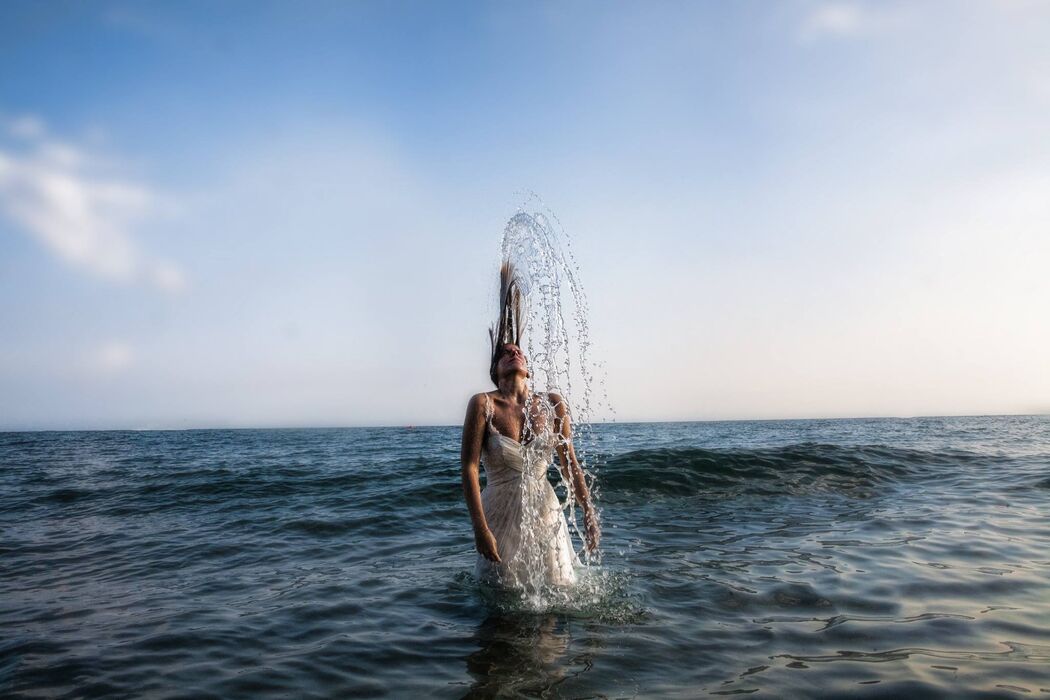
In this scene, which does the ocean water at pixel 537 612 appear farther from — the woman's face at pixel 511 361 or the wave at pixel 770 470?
the woman's face at pixel 511 361

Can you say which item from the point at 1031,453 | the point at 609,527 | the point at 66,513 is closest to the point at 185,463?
the point at 66,513

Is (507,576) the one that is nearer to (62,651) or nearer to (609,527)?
(62,651)

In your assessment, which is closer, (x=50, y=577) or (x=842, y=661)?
(x=842, y=661)

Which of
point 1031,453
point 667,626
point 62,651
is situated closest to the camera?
point 62,651

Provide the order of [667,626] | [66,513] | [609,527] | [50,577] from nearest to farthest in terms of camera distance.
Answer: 1. [667,626]
2. [50,577]
3. [609,527]
4. [66,513]

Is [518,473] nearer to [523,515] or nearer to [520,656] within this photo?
[523,515]

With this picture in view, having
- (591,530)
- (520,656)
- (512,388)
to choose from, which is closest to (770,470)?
(591,530)

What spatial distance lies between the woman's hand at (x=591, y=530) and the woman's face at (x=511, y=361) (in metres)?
1.61

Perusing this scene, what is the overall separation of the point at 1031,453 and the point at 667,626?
2048 cm

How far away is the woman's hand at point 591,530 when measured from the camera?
6.29 meters

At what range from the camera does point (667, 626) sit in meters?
5.17

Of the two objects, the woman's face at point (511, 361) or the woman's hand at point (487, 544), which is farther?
the woman's face at point (511, 361)

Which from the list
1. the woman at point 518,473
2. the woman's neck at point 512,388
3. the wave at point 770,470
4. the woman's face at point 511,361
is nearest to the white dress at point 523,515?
the woman at point 518,473

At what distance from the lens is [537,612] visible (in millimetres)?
5500
